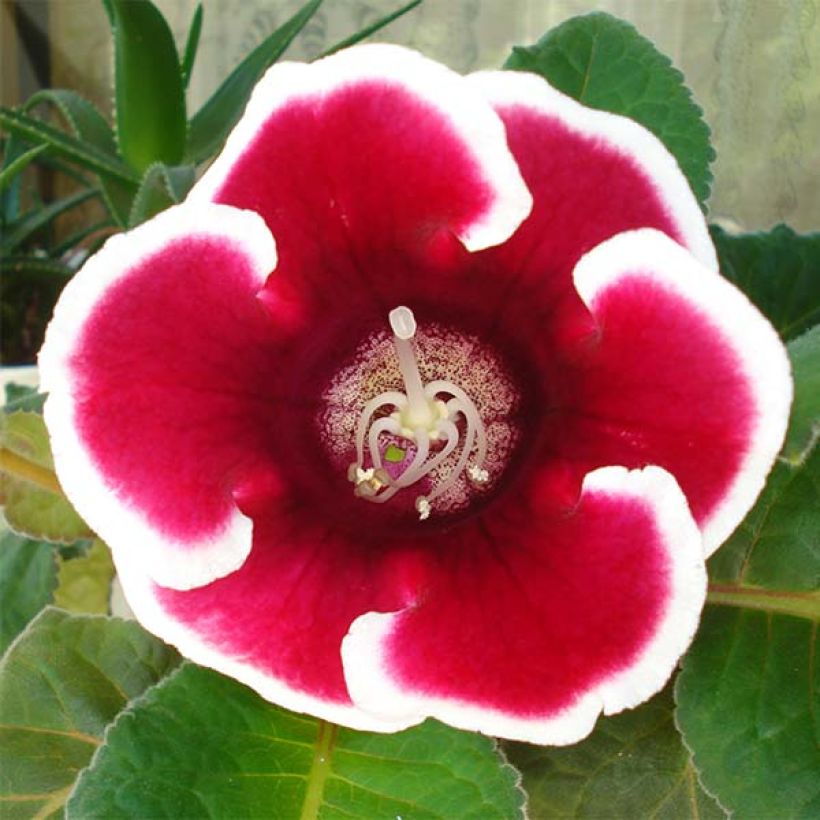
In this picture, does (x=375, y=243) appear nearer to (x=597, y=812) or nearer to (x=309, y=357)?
(x=309, y=357)

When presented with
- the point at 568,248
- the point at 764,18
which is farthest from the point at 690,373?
the point at 764,18

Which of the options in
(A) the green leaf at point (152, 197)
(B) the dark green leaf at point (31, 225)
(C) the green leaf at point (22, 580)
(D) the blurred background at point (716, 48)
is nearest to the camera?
(A) the green leaf at point (152, 197)

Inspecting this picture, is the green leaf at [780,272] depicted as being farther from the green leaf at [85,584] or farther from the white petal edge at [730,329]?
the green leaf at [85,584]

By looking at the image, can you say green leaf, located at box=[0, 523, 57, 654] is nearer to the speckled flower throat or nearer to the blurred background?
the speckled flower throat

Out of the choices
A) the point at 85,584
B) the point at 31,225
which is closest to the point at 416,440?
the point at 85,584

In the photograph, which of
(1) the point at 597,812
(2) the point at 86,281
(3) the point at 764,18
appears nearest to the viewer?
(2) the point at 86,281

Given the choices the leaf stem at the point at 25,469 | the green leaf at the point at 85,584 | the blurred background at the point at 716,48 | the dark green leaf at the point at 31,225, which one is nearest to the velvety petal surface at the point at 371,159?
the leaf stem at the point at 25,469
